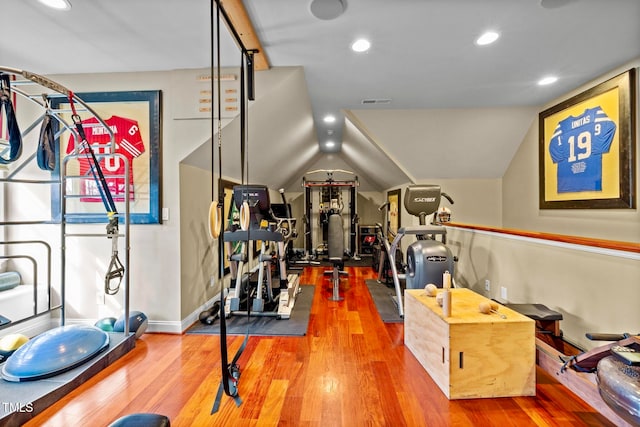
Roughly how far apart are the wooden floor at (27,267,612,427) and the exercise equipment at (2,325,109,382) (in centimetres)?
20

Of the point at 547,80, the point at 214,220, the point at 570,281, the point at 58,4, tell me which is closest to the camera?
the point at 214,220

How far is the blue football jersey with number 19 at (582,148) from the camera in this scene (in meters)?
3.23

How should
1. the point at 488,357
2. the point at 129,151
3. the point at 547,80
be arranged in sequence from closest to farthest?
the point at 488,357
the point at 129,151
the point at 547,80

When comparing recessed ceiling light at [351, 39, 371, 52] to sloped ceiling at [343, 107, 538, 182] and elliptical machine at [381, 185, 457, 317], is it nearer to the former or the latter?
elliptical machine at [381, 185, 457, 317]

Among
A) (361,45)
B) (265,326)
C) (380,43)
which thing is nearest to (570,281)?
(380,43)

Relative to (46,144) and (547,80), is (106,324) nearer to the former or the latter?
(46,144)

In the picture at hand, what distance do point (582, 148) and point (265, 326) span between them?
169 inches

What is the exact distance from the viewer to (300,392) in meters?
1.89

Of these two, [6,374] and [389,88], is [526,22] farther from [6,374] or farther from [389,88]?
[6,374]

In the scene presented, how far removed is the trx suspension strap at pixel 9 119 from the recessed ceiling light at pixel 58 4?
557 millimetres

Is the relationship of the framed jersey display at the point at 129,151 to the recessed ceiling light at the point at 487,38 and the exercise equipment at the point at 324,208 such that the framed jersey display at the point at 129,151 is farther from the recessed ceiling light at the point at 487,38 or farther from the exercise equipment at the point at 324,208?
the exercise equipment at the point at 324,208

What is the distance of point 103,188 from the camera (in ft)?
8.06

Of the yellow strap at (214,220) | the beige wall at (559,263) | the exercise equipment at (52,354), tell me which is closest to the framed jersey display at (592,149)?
the beige wall at (559,263)

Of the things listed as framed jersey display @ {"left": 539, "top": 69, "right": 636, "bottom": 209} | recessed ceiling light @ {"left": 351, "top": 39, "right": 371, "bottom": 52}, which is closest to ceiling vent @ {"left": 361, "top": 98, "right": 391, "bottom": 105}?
recessed ceiling light @ {"left": 351, "top": 39, "right": 371, "bottom": 52}
